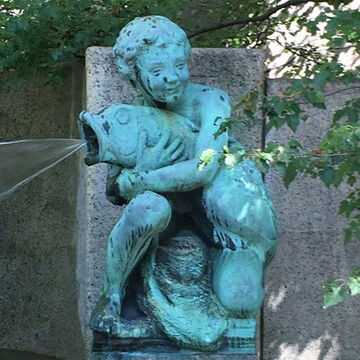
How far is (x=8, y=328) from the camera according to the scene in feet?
20.7

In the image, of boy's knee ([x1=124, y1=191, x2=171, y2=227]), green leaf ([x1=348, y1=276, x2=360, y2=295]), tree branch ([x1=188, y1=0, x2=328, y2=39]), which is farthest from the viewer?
tree branch ([x1=188, y1=0, x2=328, y2=39])

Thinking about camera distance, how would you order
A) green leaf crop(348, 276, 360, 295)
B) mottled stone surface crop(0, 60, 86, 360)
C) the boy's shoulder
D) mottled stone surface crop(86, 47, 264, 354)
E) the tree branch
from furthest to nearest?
1. the tree branch
2. mottled stone surface crop(0, 60, 86, 360)
3. mottled stone surface crop(86, 47, 264, 354)
4. the boy's shoulder
5. green leaf crop(348, 276, 360, 295)

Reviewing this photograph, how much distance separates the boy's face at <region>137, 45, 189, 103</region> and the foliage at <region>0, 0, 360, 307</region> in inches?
8.7

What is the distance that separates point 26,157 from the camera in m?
5.73

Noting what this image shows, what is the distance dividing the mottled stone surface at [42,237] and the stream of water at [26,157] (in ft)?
1.12

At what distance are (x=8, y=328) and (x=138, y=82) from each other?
2037 millimetres

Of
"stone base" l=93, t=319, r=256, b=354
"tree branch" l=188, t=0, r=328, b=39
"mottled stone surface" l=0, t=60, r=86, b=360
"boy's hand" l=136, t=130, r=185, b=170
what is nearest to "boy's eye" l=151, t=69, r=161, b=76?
"boy's hand" l=136, t=130, r=185, b=170

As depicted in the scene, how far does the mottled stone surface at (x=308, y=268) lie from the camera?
5738mm

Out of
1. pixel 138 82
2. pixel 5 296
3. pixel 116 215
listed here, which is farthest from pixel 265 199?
pixel 5 296

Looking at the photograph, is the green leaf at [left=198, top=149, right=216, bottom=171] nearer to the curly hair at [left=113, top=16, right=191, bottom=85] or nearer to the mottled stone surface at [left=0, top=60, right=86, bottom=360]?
the curly hair at [left=113, top=16, right=191, bottom=85]

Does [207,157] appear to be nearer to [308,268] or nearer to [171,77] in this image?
[171,77]

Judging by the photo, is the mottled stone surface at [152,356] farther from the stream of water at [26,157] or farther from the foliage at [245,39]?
the stream of water at [26,157]

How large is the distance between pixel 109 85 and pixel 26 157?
1.66 feet

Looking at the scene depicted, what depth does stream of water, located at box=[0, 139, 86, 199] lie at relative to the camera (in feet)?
18.5
